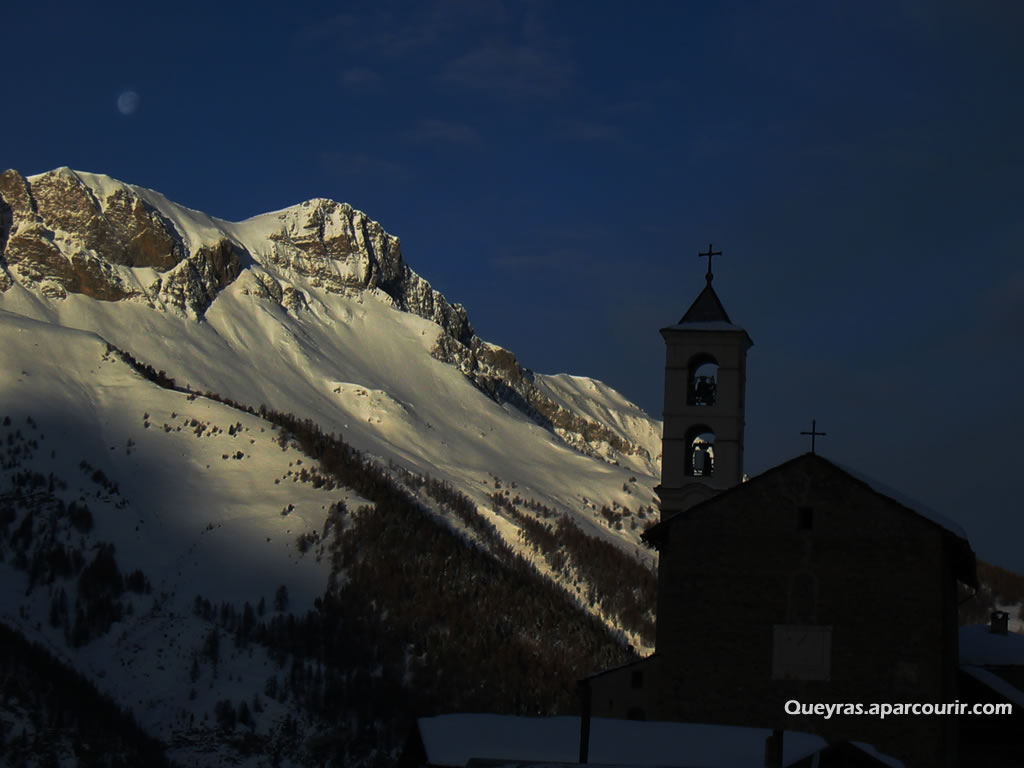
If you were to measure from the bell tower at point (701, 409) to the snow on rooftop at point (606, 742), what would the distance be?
1701 centimetres

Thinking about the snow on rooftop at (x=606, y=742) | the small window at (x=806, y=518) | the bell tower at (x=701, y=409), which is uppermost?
the bell tower at (x=701, y=409)

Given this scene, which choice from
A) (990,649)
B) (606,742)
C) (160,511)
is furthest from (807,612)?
(160,511)

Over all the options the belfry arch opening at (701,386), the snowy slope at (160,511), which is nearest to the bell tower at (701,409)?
the belfry arch opening at (701,386)

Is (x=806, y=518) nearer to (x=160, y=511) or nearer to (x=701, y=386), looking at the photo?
(x=701, y=386)

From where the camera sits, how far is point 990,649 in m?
49.1

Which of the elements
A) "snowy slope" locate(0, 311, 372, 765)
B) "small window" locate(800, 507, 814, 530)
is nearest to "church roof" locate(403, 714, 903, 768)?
"small window" locate(800, 507, 814, 530)

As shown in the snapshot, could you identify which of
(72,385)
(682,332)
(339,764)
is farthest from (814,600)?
(72,385)

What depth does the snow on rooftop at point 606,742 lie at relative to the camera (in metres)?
33.6

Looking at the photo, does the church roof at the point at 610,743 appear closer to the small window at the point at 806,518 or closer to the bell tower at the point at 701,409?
the small window at the point at 806,518

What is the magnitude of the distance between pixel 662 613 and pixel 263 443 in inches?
4144

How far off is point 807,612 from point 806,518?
7.60 feet

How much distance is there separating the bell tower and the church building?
10459mm

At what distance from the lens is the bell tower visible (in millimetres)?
53844

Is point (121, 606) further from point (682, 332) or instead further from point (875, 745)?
point (875, 745)
